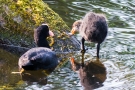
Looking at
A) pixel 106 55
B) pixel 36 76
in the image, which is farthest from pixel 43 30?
pixel 106 55

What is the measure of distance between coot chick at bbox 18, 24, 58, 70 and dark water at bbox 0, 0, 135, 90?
0.26 meters

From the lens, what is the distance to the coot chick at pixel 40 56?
8156 millimetres

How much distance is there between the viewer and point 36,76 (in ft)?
27.2

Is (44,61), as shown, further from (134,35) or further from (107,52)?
(134,35)

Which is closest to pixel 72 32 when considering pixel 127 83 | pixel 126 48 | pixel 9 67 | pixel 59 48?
pixel 59 48

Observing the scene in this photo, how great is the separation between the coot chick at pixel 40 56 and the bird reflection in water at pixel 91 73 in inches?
21.3

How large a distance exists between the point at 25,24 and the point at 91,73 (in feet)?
7.57

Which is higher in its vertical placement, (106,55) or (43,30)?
(43,30)

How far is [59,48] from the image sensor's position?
9805 millimetres

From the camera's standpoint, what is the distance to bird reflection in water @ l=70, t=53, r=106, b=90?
25.8ft

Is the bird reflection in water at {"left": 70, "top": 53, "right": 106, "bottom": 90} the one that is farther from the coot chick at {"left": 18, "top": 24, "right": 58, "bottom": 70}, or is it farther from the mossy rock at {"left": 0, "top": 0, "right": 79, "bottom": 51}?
the mossy rock at {"left": 0, "top": 0, "right": 79, "bottom": 51}

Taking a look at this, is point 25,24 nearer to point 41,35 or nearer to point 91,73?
point 41,35

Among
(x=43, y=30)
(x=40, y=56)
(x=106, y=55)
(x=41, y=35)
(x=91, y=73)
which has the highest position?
(x=43, y=30)

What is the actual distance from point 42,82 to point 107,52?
7.46ft
